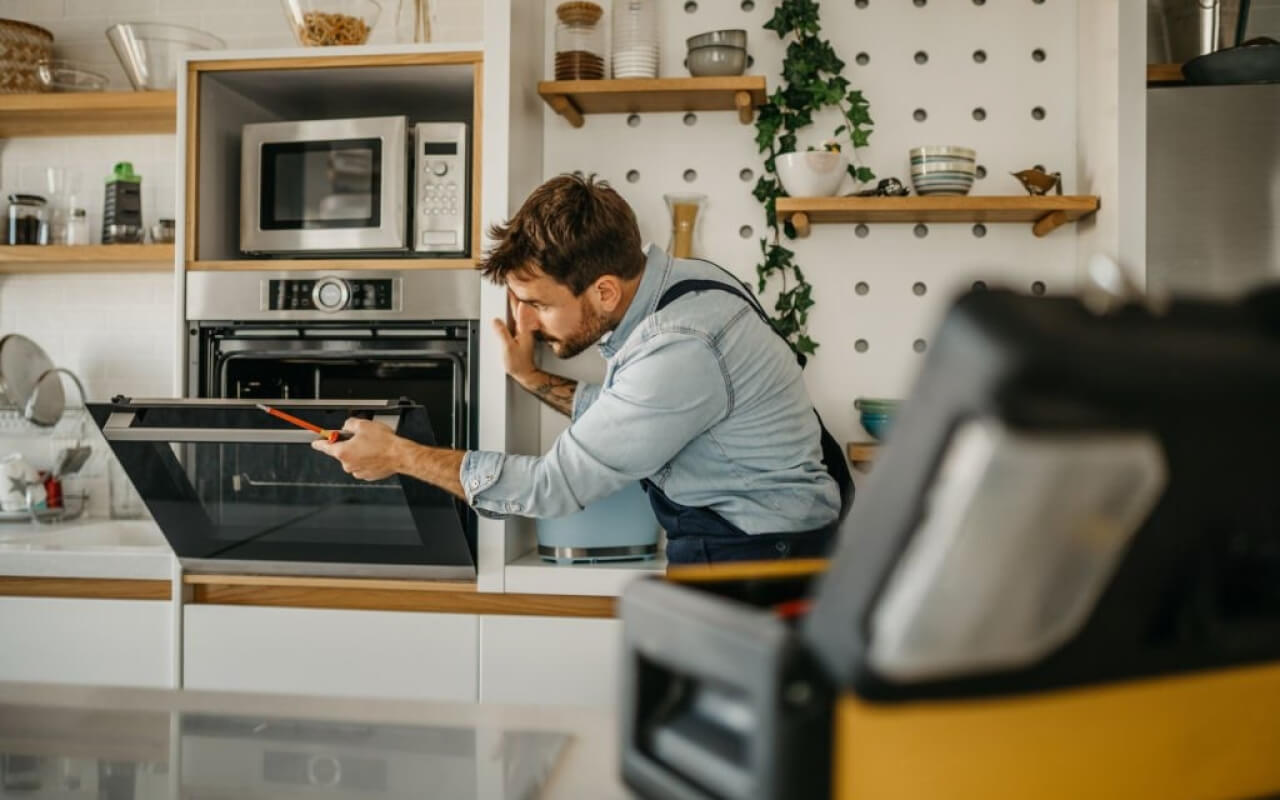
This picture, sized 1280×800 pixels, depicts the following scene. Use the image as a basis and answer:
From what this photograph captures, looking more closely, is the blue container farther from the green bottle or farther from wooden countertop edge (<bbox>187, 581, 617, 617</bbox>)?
the green bottle

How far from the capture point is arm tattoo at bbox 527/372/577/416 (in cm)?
260

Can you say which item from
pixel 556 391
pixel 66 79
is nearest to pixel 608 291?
pixel 556 391

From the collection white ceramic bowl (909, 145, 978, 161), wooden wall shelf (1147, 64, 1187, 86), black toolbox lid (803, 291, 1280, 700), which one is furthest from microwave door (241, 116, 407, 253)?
black toolbox lid (803, 291, 1280, 700)

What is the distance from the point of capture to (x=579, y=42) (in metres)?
2.79

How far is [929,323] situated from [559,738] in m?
2.01

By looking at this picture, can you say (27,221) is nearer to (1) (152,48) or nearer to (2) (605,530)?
(1) (152,48)

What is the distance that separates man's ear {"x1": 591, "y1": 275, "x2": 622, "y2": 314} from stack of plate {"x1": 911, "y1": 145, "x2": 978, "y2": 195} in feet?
2.97

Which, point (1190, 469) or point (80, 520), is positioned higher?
point (1190, 469)

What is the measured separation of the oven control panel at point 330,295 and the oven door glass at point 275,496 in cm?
40

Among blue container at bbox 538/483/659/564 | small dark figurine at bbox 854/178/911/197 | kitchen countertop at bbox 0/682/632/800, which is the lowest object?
kitchen countertop at bbox 0/682/632/800

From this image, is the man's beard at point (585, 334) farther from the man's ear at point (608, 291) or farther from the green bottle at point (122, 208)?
the green bottle at point (122, 208)

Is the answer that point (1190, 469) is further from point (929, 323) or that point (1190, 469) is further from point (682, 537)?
point (929, 323)

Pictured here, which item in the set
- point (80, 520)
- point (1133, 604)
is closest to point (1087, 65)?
point (1133, 604)

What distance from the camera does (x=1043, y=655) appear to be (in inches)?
21.1
